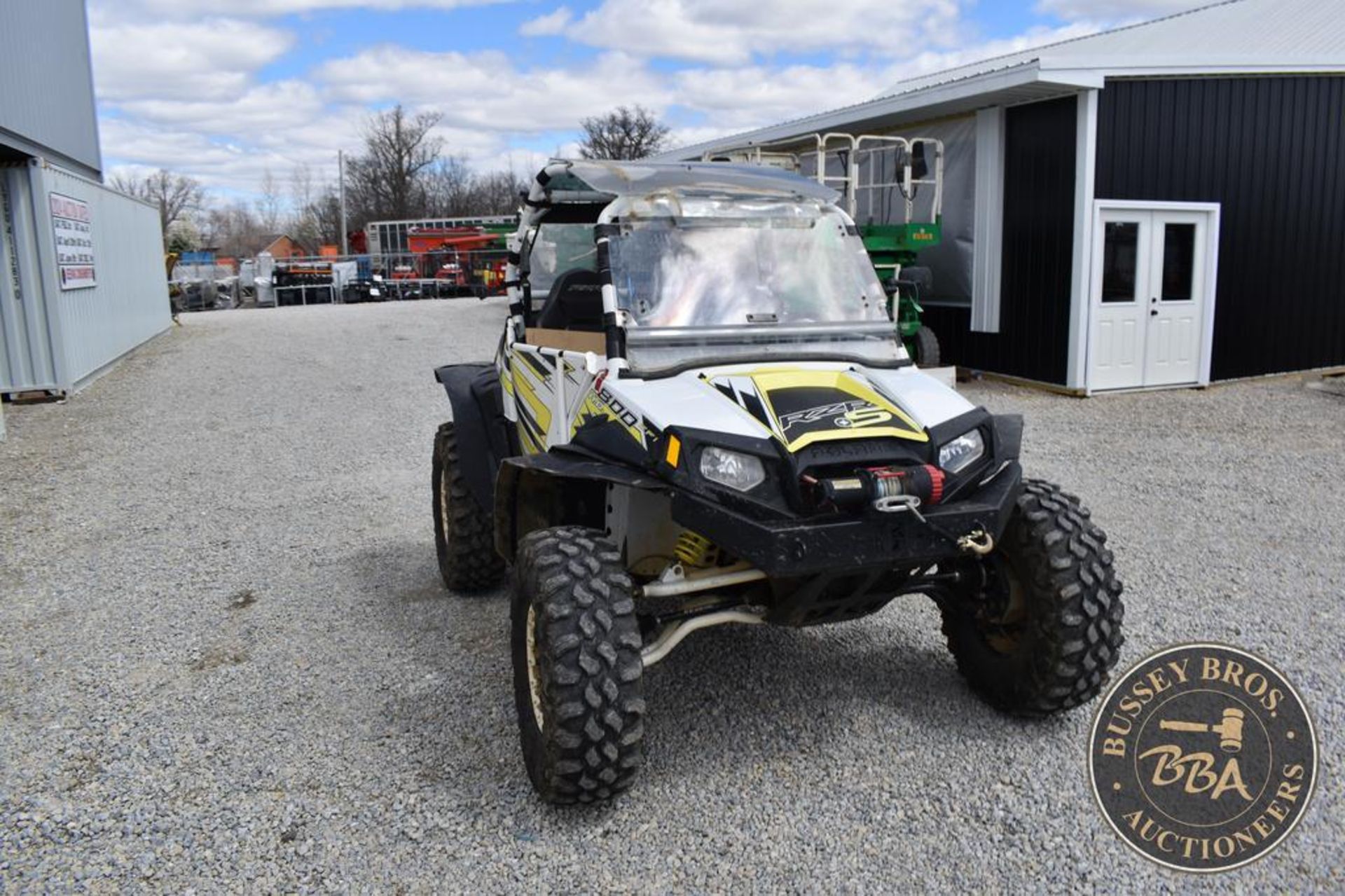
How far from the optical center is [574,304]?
482 cm

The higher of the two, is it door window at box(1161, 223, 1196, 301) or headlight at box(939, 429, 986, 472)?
door window at box(1161, 223, 1196, 301)

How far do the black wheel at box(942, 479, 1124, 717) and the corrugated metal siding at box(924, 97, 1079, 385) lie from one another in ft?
29.6

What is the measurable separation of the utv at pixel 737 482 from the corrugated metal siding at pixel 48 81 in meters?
9.78

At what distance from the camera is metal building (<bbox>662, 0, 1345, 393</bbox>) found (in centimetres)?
1186

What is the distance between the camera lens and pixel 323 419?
442 inches

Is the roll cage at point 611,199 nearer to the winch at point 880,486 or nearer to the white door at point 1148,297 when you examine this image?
the winch at point 880,486

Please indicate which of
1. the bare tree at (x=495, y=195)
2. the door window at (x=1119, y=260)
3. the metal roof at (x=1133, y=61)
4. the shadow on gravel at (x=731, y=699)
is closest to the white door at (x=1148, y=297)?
the door window at (x=1119, y=260)

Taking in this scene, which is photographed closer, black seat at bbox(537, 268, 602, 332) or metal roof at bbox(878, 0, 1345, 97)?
black seat at bbox(537, 268, 602, 332)

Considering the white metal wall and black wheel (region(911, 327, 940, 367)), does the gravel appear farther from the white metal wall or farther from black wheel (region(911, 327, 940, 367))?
the white metal wall

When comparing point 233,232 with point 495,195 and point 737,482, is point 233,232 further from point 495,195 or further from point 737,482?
point 737,482

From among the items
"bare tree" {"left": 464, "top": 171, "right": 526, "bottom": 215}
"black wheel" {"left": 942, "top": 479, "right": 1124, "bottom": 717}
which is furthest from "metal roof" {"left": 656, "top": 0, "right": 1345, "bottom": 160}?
"bare tree" {"left": 464, "top": 171, "right": 526, "bottom": 215}

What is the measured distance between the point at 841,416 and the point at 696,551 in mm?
751

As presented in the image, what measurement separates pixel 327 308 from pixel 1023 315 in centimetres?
1983

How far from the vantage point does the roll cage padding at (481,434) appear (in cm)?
525
